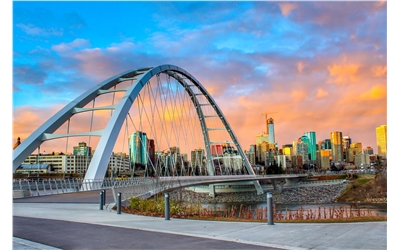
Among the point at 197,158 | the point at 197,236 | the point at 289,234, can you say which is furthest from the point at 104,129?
the point at 197,158

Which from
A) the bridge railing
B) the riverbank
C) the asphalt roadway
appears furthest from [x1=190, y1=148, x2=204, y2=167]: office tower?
the asphalt roadway

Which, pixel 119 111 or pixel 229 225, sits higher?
pixel 119 111

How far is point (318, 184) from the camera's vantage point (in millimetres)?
89938

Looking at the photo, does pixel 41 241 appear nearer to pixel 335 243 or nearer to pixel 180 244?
pixel 180 244

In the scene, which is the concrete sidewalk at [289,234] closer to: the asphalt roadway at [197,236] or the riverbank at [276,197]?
the asphalt roadway at [197,236]

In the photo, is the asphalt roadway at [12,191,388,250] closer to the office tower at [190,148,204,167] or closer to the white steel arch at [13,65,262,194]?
the white steel arch at [13,65,262,194]

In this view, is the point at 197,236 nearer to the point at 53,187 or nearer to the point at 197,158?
the point at 53,187

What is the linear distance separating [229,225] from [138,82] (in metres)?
25.0

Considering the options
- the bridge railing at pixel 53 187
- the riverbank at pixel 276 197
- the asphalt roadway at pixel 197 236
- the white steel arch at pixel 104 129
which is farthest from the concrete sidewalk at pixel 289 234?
the riverbank at pixel 276 197

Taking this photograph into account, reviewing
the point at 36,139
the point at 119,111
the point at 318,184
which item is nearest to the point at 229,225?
the point at 119,111

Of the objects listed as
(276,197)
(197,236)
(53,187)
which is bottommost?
(276,197)

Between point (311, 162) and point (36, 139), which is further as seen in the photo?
point (311, 162)

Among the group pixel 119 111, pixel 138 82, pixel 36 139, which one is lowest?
pixel 36 139
